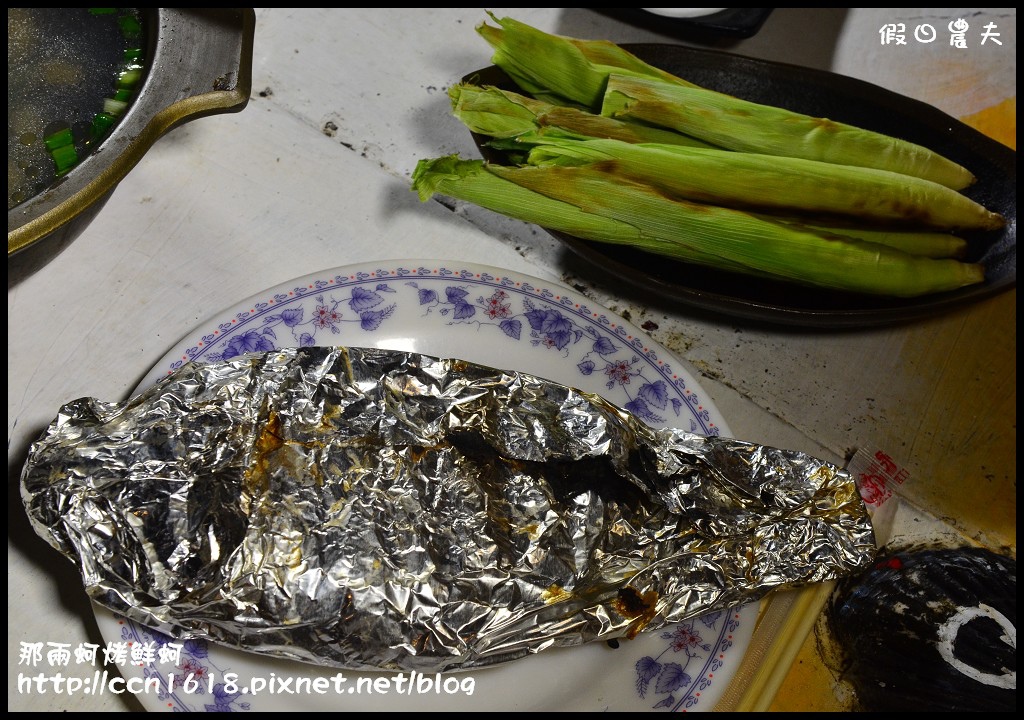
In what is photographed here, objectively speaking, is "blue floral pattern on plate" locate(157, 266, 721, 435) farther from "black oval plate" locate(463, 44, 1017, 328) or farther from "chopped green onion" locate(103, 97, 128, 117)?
"chopped green onion" locate(103, 97, 128, 117)

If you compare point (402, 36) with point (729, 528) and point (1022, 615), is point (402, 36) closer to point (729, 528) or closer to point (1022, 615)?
point (729, 528)

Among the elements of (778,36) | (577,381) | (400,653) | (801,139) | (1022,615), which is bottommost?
(400,653)

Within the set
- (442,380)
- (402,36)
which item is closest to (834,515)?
(442,380)

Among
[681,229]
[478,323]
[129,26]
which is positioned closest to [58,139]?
[129,26]

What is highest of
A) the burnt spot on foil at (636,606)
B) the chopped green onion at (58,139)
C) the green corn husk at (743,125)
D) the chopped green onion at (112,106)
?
the green corn husk at (743,125)

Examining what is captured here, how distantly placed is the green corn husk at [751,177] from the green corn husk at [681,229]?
Result: 0.02m

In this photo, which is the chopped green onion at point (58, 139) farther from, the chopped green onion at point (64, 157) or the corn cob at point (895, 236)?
the corn cob at point (895, 236)

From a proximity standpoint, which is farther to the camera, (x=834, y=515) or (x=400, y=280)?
(x=400, y=280)

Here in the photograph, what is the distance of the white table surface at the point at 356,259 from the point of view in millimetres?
957

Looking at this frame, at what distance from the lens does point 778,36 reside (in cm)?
121

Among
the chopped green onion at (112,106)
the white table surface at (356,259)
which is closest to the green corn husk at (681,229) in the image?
the white table surface at (356,259)

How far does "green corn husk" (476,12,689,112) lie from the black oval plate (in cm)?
5

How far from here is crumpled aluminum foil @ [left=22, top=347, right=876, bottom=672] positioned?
Answer: 72 centimetres

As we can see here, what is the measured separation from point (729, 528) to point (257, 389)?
0.53 metres
